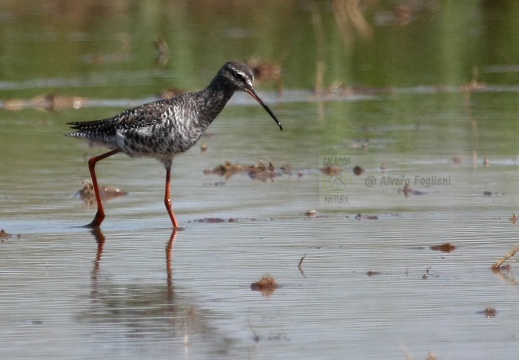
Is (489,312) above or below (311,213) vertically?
below

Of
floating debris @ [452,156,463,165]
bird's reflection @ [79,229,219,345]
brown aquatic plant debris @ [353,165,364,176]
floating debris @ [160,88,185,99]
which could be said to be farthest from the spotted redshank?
floating debris @ [160,88,185,99]

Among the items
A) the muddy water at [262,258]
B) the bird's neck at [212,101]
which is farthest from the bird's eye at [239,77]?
the muddy water at [262,258]

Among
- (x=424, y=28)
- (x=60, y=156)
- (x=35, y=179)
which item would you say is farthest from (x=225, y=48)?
(x=35, y=179)

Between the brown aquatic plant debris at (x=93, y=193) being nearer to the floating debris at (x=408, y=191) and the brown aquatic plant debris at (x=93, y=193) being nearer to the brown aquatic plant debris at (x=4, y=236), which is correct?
the brown aquatic plant debris at (x=4, y=236)

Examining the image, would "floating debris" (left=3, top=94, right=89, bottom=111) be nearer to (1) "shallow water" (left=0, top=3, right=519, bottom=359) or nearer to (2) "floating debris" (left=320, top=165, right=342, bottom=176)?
(1) "shallow water" (left=0, top=3, right=519, bottom=359)

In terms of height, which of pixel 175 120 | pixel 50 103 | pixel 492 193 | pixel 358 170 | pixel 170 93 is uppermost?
pixel 170 93

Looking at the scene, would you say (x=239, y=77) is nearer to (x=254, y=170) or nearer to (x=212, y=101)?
(x=212, y=101)

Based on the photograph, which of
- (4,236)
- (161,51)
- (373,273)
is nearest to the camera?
(373,273)

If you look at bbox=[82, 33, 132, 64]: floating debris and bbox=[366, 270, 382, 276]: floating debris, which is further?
bbox=[82, 33, 132, 64]: floating debris

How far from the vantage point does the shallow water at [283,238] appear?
6.73m

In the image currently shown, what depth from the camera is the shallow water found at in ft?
22.1

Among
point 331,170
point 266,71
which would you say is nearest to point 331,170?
point 331,170

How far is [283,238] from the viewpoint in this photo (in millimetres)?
9312

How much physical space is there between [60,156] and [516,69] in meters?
8.48
